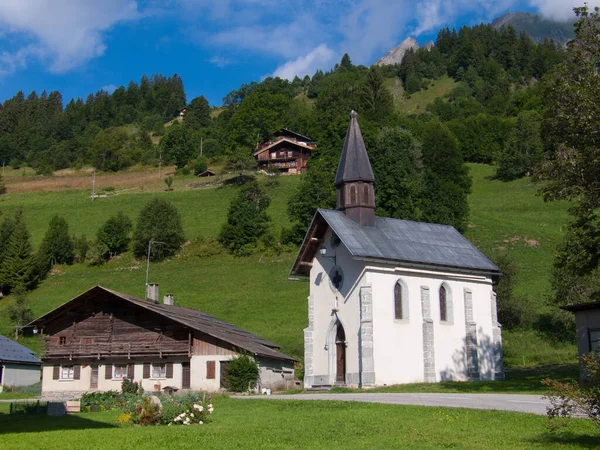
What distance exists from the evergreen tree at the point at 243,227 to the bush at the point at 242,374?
1425 inches

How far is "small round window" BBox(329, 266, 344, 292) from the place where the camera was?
115ft

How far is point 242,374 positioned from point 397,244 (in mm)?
10217

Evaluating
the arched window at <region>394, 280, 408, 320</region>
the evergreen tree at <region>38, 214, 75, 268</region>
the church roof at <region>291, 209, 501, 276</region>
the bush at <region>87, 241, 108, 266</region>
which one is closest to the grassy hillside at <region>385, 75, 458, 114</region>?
the bush at <region>87, 241, 108, 266</region>

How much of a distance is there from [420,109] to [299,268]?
5375 inches

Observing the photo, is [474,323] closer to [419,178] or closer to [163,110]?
[419,178]

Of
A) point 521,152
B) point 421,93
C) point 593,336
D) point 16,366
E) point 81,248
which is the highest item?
point 421,93

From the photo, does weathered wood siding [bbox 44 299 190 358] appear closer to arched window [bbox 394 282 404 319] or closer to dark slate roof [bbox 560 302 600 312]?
arched window [bbox 394 282 404 319]

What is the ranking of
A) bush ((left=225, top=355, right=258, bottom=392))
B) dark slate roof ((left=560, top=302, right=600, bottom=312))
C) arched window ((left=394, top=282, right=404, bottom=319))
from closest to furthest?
dark slate roof ((left=560, top=302, right=600, bottom=312)) < bush ((left=225, top=355, right=258, bottom=392)) < arched window ((left=394, top=282, right=404, bottom=319))

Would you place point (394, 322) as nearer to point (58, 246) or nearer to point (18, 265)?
point (18, 265)

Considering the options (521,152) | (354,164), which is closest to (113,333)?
(354,164)

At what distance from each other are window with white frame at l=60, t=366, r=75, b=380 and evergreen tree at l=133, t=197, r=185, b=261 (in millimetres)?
31326

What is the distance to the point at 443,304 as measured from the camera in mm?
36375

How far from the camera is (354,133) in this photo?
1491 inches

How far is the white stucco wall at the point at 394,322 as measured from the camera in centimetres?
3325
